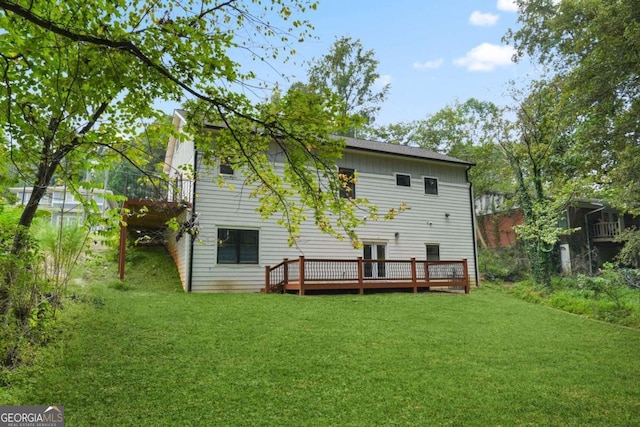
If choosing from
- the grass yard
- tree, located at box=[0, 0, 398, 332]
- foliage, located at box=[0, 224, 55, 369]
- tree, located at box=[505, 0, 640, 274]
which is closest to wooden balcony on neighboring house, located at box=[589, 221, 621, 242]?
tree, located at box=[505, 0, 640, 274]

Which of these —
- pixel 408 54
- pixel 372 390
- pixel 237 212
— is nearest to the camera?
pixel 372 390

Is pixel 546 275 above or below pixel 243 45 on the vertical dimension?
below

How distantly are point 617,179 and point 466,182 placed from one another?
8.76m

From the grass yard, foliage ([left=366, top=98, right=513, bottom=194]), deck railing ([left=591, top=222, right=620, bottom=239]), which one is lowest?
the grass yard

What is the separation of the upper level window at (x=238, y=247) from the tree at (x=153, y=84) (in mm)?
7650

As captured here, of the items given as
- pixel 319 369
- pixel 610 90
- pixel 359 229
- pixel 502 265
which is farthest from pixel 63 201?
pixel 502 265

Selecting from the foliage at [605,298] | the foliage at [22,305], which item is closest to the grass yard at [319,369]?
the foliage at [22,305]

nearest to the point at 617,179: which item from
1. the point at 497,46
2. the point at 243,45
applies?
the point at 243,45

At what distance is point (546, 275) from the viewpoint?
1563 cm

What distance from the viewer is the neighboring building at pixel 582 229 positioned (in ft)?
72.1

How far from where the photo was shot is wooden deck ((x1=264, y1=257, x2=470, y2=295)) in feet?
40.0

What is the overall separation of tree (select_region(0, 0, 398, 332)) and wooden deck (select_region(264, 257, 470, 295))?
284 inches

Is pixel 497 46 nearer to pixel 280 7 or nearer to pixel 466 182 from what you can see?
pixel 466 182

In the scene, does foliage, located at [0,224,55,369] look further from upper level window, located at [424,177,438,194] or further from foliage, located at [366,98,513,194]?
foliage, located at [366,98,513,194]
